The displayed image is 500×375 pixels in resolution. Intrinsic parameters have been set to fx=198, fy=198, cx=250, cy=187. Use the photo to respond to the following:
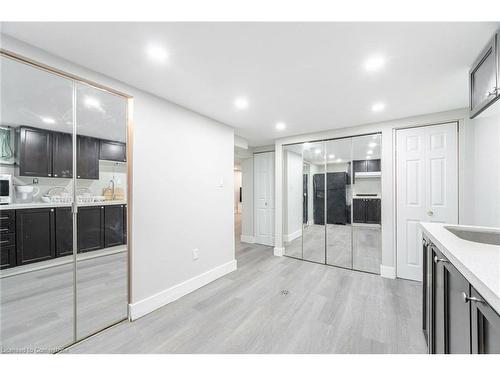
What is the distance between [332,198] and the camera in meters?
3.62

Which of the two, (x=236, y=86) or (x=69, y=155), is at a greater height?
(x=236, y=86)

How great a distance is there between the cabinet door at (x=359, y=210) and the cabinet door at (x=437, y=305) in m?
1.93

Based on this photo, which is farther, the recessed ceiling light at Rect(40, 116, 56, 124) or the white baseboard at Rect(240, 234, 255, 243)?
the white baseboard at Rect(240, 234, 255, 243)

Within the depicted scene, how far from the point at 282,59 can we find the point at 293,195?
2843 mm

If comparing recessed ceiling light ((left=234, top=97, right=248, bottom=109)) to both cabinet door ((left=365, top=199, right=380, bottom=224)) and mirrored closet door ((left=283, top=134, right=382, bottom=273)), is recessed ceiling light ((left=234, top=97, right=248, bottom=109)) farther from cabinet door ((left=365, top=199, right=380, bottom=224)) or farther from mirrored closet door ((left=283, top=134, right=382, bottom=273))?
cabinet door ((left=365, top=199, right=380, bottom=224))

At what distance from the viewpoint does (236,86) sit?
2010mm

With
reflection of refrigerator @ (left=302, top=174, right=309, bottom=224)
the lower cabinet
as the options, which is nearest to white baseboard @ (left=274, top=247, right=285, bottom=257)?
reflection of refrigerator @ (left=302, top=174, right=309, bottom=224)

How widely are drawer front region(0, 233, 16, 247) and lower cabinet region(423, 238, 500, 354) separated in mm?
2631

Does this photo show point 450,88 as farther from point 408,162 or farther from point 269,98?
point 269,98

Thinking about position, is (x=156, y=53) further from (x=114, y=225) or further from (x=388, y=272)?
(x=388, y=272)

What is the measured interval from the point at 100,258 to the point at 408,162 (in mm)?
4073

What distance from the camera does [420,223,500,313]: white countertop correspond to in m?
0.65

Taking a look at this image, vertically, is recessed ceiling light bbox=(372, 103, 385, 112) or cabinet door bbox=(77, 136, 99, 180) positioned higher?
recessed ceiling light bbox=(372, 103, 385, 112)

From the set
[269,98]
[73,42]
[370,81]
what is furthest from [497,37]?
[73,42]
